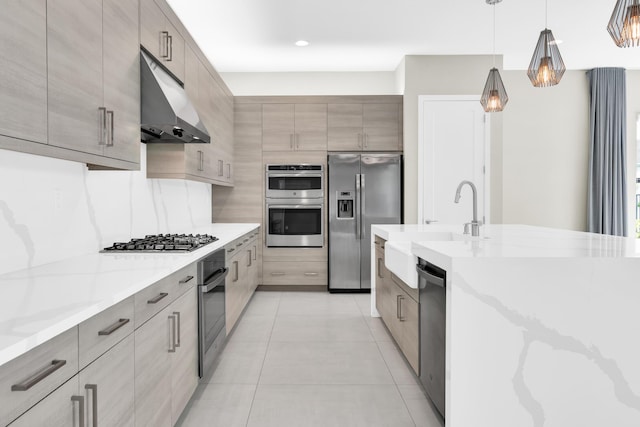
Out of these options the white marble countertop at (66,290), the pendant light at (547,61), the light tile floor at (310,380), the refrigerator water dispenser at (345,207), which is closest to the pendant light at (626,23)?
the pendant light at (547,61)

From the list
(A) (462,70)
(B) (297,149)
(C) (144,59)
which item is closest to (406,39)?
(A) (462,70)

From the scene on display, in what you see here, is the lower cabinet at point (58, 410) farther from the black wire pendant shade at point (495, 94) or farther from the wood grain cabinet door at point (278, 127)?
the wood grain cabinet door at point (278, 127)

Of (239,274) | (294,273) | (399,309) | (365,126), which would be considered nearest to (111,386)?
(399,309)

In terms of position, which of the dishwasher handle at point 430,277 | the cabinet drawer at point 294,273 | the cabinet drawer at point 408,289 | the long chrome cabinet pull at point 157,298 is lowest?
the cabinet drawer at point 294,273

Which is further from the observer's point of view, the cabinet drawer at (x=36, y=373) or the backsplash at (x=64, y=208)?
the backsplash at (x=64, y=208)

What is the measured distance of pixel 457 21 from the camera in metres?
4.10

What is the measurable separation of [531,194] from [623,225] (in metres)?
1.22

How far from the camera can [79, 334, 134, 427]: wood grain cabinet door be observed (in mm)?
1188

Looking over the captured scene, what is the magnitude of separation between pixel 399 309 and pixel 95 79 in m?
2.28

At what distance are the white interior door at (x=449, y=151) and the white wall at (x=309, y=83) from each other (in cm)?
89

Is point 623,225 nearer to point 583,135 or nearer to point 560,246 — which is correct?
point 583,135

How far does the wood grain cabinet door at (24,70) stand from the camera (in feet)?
4.11

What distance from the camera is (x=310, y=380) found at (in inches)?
104

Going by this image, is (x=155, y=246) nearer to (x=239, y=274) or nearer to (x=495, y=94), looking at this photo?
(x=239, y=274)
